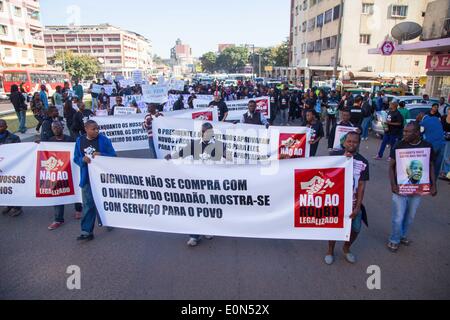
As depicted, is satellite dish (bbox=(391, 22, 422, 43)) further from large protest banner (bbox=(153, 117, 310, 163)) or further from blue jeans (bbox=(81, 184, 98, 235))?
blue jeans (bbox=(81, 184, 98, 235))

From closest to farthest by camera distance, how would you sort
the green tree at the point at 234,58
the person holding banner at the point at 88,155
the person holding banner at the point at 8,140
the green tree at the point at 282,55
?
the person holding banner at the point at 88,155
the person holding banner at the point at 8,140
the green tree at the point at 282,55
the green tree at the point at 234,58

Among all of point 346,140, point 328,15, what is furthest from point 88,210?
point 328,15

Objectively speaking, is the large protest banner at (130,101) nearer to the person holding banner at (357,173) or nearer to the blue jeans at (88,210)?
the blue jeans at (88,210)

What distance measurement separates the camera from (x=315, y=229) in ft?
13.6

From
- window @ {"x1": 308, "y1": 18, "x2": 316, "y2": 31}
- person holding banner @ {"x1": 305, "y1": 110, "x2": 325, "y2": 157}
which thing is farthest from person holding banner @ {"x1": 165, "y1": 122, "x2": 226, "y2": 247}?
window @ {"x1": 308, "y1": 18, "x2": 316, "y2": 31}

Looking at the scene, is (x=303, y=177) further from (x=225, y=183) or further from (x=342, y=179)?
(x=225, y=183)

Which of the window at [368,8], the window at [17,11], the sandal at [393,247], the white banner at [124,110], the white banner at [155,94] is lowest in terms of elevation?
the sandal at [393,247]

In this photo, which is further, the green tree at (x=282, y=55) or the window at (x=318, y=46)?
the green tree at (x=282, y=55)

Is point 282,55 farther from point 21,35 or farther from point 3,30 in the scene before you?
point 3,30

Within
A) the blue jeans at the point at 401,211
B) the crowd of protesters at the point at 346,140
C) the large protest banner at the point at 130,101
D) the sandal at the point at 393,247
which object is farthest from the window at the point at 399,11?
the sandal at the point at 393,247

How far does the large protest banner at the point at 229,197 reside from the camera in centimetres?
402

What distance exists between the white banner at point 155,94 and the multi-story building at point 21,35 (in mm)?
39156

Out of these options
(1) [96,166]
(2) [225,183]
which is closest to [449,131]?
(2) [225,183]

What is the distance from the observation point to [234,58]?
113625mm
